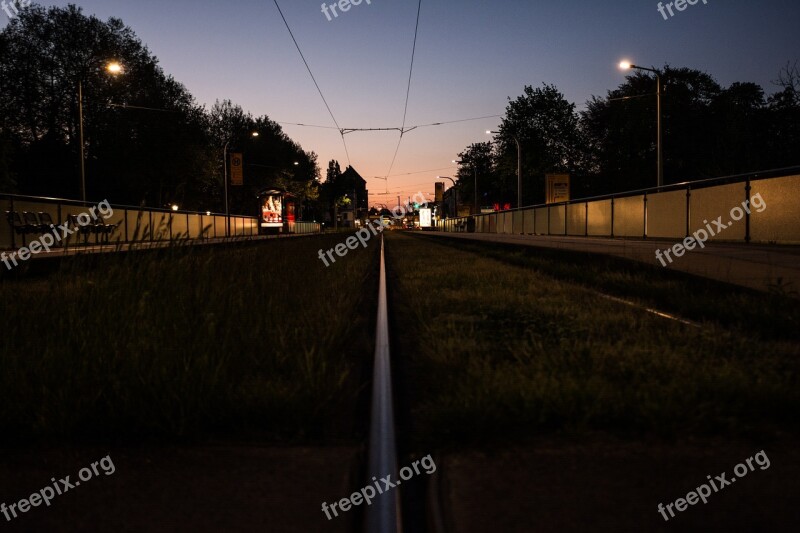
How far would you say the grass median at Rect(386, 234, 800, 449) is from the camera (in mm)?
2643

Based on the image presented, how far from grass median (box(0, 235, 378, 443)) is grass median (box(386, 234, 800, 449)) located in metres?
0.57

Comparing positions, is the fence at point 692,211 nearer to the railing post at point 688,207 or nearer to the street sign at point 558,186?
the railing post at point 688,207

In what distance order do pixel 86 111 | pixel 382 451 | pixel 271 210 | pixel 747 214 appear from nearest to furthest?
pixel 382 451 → pixel 747 214 → pixel 86 111 → pixel 271 210

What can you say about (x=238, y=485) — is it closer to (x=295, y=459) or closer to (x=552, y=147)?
(x=295, y=459)

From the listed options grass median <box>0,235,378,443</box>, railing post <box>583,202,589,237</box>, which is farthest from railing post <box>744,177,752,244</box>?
grass median <box>0,235,378,443</box>

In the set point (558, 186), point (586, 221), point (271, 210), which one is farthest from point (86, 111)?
point (586, 221)

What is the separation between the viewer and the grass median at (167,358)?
2732mm

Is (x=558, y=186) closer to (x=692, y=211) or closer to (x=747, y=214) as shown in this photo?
(x=692, y=211)

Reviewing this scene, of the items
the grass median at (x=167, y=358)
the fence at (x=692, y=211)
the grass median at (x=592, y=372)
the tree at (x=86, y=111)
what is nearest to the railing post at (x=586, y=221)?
the fence at (x=692, y=211)

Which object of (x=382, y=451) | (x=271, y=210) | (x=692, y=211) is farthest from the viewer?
(x=271, y=210)

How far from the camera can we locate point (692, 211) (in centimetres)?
2002

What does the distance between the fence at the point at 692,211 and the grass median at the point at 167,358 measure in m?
14.7

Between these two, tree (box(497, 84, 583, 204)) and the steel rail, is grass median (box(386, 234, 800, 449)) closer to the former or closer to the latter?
the steel rail

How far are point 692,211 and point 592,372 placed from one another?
19.2m
